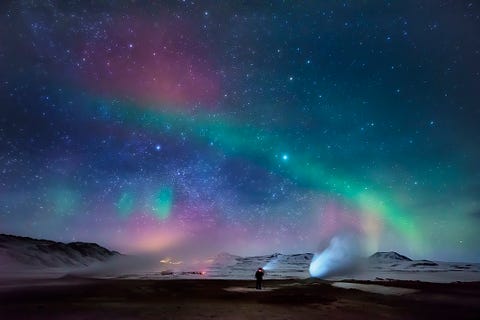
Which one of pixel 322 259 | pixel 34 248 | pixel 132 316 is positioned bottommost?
pixel 132 316

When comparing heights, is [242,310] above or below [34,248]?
below

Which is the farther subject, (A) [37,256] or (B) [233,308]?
(A) [37,256]

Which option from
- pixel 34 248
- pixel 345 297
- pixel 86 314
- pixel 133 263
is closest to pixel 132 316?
pixel 86 314

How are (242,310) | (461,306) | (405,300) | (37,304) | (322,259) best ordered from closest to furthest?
(242,310) < (37,304) < (461,306) < (405,300) < (322,259)

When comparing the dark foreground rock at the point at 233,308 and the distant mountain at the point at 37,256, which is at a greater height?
the distant mountain at the point at 37,256

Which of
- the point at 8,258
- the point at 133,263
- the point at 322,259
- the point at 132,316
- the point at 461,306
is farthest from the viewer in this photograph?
the point at 8,258

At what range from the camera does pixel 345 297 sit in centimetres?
2973

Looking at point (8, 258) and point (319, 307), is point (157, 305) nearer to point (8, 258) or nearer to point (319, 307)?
point (319, 307)

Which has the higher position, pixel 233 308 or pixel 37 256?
pixel 37 256

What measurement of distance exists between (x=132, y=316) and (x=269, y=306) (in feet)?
27.6

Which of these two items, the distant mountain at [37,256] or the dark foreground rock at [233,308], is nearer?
the dark foreground rock at [233,308]

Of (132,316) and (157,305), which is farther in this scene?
(157,305)

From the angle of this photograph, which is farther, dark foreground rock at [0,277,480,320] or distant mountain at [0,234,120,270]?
distant mountain at [0,234,120,270]

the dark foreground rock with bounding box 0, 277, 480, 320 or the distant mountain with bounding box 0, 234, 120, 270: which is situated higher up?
the distant mountain with bounding box 0, 234, 120, 270
